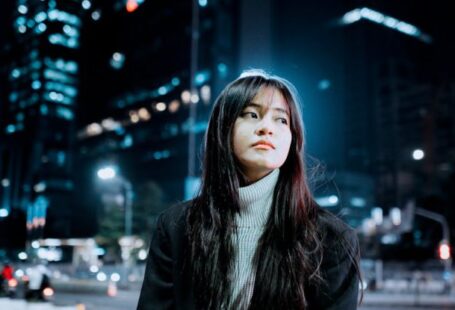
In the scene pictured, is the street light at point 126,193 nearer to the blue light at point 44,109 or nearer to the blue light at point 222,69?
the blue light at point 222,69

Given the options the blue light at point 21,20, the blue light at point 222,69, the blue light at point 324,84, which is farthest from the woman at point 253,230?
the blue light at point 324,84

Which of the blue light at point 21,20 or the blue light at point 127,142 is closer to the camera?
the blue light at point 21,20

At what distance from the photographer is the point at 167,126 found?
8344 centimetres

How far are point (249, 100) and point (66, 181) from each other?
105190 millimetres

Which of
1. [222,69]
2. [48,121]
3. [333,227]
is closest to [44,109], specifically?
[48,121]

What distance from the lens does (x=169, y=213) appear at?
6.07 feet

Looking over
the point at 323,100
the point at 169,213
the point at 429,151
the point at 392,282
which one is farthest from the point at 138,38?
the point at 169,213

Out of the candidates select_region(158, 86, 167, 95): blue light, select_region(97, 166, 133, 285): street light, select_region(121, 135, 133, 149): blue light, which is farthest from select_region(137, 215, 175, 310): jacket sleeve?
select_region(121, 135, 133, 149): blue light

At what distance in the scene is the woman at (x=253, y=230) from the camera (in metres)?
1.62

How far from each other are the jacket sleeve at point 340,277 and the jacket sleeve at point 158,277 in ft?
1.58

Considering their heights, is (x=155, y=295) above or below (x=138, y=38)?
below

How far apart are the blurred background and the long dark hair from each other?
34.3 metres

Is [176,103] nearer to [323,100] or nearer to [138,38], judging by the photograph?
[138,38]

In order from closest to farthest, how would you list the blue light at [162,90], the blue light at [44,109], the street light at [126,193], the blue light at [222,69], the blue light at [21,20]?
1. the blue light at [21,20]
2. the street light at [126,193]
3. the blue light at [222,69]
4. the blue light at [162,90]
5. the blue light at [44,109]
